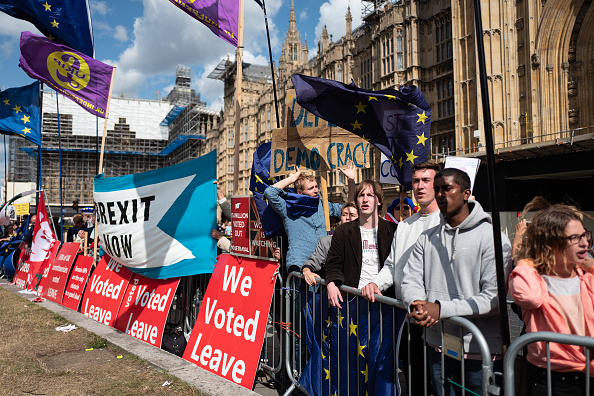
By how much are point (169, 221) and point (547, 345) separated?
4288mm

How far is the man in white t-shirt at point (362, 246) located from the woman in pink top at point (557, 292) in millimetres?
1183

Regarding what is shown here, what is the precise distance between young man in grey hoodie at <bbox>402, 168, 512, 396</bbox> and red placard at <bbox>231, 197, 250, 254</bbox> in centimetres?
246

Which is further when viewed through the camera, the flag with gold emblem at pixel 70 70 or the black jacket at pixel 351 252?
the flag with gold emblem at pixel 70 70

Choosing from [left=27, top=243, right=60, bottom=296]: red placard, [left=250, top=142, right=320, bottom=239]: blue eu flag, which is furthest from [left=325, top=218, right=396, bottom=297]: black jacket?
[left=27, top=243, right=60, bottom=296]: red placard

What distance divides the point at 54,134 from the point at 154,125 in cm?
1535

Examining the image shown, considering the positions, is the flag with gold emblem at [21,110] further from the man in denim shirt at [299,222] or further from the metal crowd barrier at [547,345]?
the metal crowd barrier at [547,345]

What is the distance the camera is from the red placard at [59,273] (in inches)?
316

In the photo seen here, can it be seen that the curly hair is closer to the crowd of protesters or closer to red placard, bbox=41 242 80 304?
the crowd of protesters

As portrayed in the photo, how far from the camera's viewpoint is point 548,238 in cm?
218

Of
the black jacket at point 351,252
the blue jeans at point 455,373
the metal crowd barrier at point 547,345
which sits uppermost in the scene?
the black jacket at point 351,252

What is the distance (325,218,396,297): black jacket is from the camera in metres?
3.27

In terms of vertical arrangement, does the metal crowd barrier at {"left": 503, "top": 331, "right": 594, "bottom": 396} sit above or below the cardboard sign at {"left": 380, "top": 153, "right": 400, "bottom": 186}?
below

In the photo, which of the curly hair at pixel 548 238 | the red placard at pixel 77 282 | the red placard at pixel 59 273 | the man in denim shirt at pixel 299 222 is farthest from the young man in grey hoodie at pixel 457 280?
the red placard at pixel 59 273

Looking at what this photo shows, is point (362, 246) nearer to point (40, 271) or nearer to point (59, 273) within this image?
point (59, 273)
